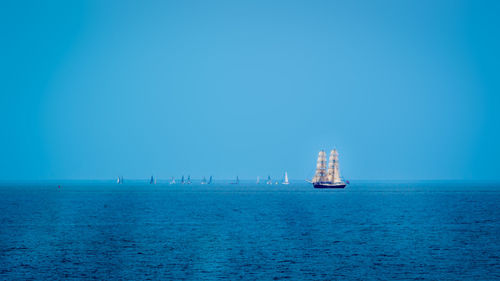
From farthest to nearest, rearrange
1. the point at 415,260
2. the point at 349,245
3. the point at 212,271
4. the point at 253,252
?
1. the point at 349,245
2. the point at 253,252
3. the point at 415,260
4. the point at 212,271

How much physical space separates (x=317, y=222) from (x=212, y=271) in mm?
50494

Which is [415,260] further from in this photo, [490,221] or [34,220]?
[34,220]

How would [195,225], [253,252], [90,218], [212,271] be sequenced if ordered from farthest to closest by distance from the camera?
[90,218] → [195,225] → [253,252] → [212,271]

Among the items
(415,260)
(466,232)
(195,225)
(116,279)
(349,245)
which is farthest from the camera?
(195,225)

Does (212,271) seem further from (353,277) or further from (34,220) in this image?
(34,220)

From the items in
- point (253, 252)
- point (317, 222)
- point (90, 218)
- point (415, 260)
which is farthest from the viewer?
point (90, 218)

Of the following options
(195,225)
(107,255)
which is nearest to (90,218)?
(195,225)

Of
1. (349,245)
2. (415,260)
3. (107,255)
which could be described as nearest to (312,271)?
(415,260)

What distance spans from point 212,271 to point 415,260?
21.2 m

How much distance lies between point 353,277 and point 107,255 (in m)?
26.4

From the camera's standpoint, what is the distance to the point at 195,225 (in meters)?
90.5

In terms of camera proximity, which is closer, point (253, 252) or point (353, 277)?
point (353, 277)

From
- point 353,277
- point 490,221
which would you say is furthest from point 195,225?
point 490,221

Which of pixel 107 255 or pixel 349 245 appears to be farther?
pixel 349 245
